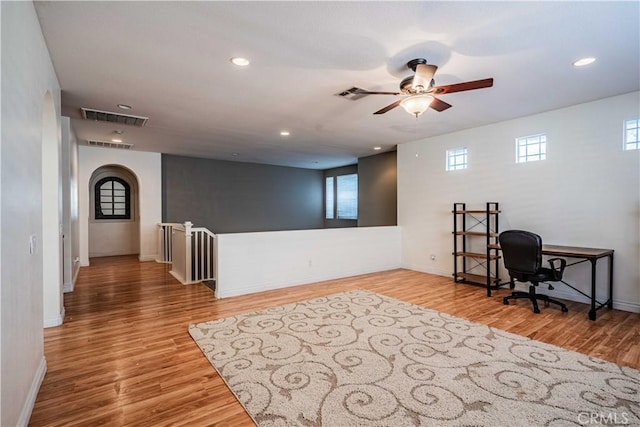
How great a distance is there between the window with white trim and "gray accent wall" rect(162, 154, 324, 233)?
0.30m

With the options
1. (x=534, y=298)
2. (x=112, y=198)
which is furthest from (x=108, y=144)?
(x=534, y=298)

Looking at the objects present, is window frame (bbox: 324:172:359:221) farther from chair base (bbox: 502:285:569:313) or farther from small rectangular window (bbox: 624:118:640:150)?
small rectangular window (bbox: 624:118:640:150)

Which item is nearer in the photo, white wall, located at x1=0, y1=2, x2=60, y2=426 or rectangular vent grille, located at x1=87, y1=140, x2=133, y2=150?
white wall, located at x1=0, y1=2, x2=60, y2=426

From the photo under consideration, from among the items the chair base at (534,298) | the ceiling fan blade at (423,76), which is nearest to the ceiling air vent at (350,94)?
the ceiling fan blade at (423,76)

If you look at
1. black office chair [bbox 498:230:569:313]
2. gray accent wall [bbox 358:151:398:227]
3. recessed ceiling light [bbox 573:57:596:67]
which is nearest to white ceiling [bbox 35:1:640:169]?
→ recessed ceiling light [bbox 573:57:596:67]

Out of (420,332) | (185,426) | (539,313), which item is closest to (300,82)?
(420,332)

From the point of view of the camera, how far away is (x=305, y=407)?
202 centimetres

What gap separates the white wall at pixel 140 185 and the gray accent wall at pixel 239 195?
24 centimetres

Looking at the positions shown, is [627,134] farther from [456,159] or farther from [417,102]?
[417,102]

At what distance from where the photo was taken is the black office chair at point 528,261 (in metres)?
3.81

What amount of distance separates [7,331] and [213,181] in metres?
7.51

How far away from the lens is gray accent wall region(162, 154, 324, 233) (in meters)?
8.30

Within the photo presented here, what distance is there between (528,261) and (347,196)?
652cm

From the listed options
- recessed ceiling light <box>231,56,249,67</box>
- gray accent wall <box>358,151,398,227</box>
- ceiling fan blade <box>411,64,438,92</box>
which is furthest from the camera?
gray accent wall <box>358,151,398,227</box>
